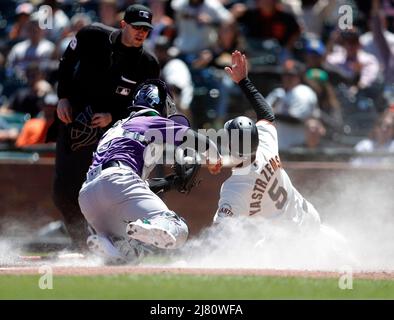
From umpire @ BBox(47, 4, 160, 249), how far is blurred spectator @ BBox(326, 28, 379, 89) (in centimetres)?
499

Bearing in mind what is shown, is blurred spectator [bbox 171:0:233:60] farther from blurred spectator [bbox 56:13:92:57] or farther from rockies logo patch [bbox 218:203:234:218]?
rockies logo patch [bbox 218:203:234:218]

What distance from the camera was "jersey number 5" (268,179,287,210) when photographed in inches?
299

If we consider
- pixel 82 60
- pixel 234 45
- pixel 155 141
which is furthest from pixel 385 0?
pixel 155 141

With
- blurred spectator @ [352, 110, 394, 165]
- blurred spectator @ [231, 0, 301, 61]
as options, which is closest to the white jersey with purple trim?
blurred spectator @ [352, 110, 394, 165]

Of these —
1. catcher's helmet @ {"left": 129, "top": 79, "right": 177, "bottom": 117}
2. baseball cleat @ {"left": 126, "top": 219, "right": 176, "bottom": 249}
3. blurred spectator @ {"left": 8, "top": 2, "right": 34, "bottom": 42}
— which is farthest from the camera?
blurred spectator @ {"left": 8, "top": 2, "right": 34, "bottom": 42}

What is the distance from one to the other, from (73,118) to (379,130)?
485cm

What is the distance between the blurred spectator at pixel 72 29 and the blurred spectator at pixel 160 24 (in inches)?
38.2

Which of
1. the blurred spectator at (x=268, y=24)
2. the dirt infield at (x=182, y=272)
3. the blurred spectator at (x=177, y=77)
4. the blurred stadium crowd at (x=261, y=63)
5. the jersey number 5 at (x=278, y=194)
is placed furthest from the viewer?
the blurred spectator at (x=268, y=24)

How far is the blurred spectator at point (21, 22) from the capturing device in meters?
14.2

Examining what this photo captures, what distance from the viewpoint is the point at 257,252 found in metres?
7.79

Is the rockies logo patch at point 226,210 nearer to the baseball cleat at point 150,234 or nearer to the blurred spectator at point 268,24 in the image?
the baseball cleat at point 150,234

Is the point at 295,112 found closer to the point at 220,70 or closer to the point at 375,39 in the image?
the point at 220,70

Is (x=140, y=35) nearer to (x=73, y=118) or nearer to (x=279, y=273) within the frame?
(x=73, y=118)

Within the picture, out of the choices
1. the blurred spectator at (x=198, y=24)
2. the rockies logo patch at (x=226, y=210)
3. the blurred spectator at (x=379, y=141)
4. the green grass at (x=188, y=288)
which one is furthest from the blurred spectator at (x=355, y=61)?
the green grass at (x=188, y=288)
